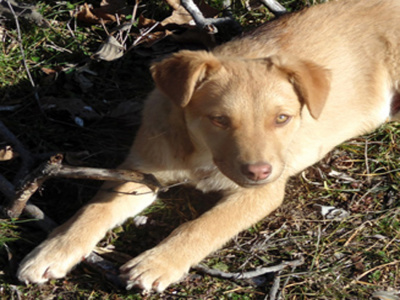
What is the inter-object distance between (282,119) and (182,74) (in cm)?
64

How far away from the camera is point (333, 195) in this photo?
4.27m

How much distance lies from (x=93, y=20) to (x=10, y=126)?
1.35 meters

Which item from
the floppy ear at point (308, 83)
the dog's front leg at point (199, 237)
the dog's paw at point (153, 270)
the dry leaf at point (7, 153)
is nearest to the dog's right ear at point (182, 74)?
the floppy ear at point (308, 83)

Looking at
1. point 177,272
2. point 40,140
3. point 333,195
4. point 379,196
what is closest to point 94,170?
point 177,272

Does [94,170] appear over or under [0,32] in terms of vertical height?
under

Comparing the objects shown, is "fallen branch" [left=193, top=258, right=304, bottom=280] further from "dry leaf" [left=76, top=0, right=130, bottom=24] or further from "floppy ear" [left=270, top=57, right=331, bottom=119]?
"dry leaf" [left=76, top=0, right=130, bottom=24]

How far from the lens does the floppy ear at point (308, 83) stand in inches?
143

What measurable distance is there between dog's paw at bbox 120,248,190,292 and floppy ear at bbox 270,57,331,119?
3.95 feet

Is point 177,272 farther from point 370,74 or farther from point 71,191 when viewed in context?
point 370,74

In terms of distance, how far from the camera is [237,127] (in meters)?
3.46

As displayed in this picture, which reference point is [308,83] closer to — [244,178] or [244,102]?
[244,102]

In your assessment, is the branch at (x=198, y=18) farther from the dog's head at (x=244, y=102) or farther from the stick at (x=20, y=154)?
the stick at (x=20, y=154)

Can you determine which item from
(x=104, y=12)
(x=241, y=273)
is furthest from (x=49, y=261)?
(x=104, y=12)

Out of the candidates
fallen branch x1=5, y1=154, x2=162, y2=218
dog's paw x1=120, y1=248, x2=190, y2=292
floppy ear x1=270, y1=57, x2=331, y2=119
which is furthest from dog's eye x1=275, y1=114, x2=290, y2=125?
dog's paw x1=120, y1=248, x2=190, y2=292
